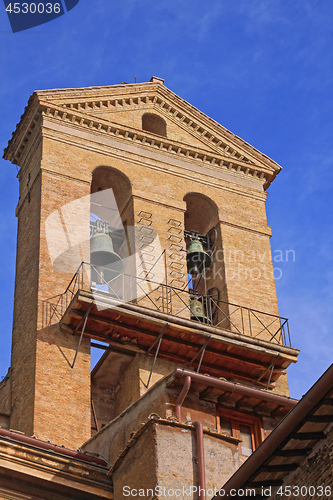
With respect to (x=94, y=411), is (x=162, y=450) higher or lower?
lower

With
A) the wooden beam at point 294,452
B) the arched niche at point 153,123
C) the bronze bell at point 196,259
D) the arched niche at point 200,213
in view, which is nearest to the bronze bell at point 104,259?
the bronze bell at point 196,259

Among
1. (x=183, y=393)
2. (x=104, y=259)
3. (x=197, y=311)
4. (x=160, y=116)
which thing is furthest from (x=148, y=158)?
(x=183, y=393)

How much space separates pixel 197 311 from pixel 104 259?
249 cm

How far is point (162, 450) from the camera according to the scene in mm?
16719

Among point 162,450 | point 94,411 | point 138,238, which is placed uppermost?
point 138,238

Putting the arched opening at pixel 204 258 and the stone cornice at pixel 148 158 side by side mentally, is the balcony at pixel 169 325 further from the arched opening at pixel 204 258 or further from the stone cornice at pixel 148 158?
the stone cornice at pixel 148 158

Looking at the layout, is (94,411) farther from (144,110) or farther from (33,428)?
(144,110)

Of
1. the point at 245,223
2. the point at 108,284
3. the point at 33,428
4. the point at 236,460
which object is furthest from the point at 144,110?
the point at 236,460

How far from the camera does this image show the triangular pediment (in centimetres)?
2867

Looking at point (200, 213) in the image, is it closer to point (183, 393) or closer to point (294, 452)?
point (183, 393)

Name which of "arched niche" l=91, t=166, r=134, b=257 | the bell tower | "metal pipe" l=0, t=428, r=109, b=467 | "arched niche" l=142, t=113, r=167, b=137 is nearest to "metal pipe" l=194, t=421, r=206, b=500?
"metal pipe" l=0, t=428, r=109, b=467

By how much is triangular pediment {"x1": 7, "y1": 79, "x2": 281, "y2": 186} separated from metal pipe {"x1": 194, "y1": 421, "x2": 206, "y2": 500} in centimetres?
1300

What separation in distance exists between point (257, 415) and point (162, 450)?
11.1 ft

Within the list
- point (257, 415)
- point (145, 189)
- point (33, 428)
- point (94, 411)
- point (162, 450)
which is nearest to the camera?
point (162, 450)
